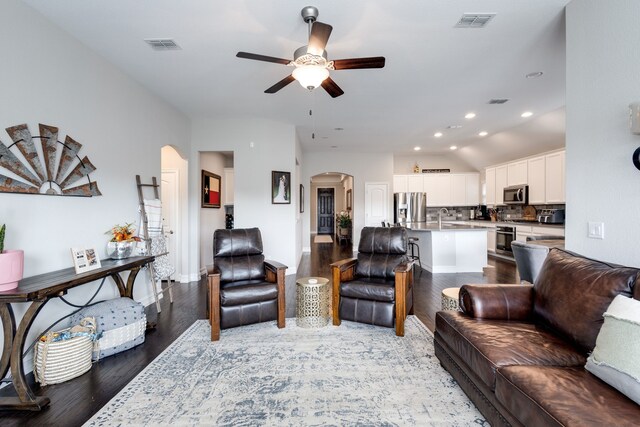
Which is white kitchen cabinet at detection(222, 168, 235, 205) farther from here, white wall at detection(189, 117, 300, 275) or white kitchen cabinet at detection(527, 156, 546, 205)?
white kitchen cabinet at detection(527, 156, 546, 205)

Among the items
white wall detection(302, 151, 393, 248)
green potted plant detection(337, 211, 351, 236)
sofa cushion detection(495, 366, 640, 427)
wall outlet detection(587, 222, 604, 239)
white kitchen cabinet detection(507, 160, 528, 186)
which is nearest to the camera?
sofa cushion detection(495, 366, 640, 427)

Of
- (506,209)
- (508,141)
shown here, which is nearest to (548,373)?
(508,141)

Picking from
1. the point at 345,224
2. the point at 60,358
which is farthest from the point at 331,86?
the point at 345,224

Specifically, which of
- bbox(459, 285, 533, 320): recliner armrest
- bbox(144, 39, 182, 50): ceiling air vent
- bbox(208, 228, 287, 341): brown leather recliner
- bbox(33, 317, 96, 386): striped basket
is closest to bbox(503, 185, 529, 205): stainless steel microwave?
bbox(459, 285, 533, 320): recliner armrest

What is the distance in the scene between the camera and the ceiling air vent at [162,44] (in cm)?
274

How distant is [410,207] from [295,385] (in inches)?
268

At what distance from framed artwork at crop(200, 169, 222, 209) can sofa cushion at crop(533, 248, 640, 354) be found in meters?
4.86

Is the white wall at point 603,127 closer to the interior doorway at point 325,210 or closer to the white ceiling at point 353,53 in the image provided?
the white ceiling at point 353,53

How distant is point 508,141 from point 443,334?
5.95 metres

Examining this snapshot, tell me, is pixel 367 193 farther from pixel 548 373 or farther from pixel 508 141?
pixel 548 373

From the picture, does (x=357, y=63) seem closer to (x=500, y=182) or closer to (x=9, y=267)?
(x=9, y=267)

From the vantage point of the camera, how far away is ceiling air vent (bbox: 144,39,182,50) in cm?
274

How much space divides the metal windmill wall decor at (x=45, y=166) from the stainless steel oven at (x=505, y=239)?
7.50 metres

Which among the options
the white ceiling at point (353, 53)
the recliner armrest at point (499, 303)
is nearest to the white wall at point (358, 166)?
the white ceiling at point (353, 53)
